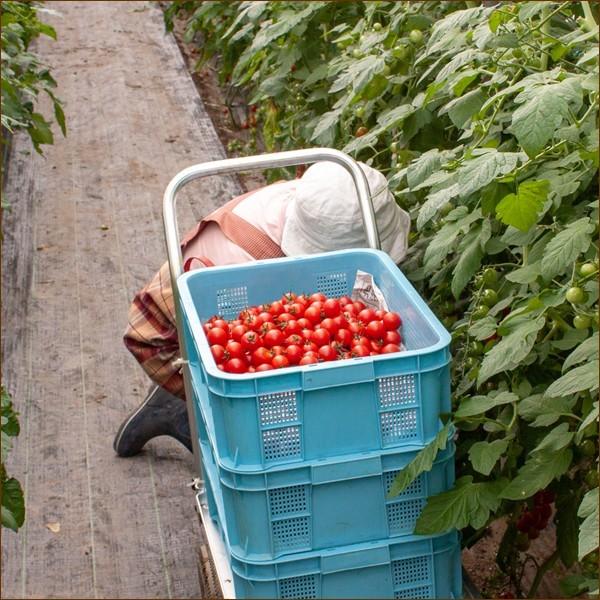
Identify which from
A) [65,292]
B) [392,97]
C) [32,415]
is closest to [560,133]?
[392,97]

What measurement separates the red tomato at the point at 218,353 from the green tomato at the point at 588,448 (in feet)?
2.20

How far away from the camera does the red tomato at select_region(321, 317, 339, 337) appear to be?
7.34ft

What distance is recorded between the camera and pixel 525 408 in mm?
2141

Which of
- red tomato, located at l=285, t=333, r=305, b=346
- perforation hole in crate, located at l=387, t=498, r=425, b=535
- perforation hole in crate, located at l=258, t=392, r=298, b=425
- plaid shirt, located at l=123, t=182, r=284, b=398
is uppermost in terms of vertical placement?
perforation hole in crate, located at l=258, t=392, r=298, b=425

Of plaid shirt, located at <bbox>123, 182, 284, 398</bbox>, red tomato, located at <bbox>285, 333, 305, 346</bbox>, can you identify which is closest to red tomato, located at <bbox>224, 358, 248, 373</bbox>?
red tomato, located at <bbox>285, 333, 305, 346</bbox>

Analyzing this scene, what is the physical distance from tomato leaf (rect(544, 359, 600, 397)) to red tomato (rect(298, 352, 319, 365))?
1.50 ft

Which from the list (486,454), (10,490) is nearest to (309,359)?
(486,454)

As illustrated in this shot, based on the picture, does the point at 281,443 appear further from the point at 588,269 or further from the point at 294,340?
the point at 588,269

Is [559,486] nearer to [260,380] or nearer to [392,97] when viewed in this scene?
[260,380]

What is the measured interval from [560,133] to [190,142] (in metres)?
4.42

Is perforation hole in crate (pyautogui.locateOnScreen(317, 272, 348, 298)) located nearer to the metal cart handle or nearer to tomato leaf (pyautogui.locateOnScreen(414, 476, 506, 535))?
the metal cart handle

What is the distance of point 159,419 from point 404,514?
151 centimetres

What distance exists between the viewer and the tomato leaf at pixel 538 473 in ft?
6.77

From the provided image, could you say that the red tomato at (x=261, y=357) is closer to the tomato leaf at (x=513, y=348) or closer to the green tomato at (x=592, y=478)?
the tomato leaf at (x=513, y=348)
